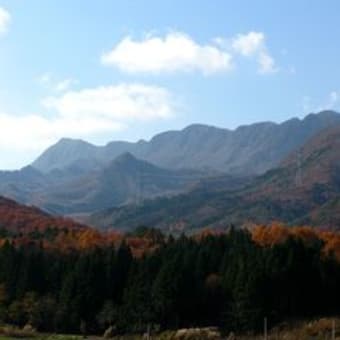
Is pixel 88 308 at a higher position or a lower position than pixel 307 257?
lower

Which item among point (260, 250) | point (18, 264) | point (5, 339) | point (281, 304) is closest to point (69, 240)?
point (18, 264)

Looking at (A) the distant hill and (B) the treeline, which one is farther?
(A) the distant hill

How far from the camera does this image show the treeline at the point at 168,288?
6888cm

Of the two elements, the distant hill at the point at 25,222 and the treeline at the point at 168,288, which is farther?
the distant hill at the point at 25,222

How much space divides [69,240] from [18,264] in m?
36.0

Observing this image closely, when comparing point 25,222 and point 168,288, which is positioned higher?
point 25,222

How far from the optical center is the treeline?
68875 mm

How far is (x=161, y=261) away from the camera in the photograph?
79438mm

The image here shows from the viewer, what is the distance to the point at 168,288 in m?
70.5

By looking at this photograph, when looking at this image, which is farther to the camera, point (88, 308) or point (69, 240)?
point (69, 240)

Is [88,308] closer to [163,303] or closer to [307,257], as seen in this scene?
[163,303]

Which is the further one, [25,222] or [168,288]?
[25,222]

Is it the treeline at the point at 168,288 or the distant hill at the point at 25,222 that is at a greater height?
the distant hill at the point at 25,222

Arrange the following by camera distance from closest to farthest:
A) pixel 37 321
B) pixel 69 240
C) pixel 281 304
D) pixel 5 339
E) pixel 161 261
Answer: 1. pixel 5 339
2. pixel 37 321
3. pixel 281 304
4. pixel 161 261
5. pixel 69 240
